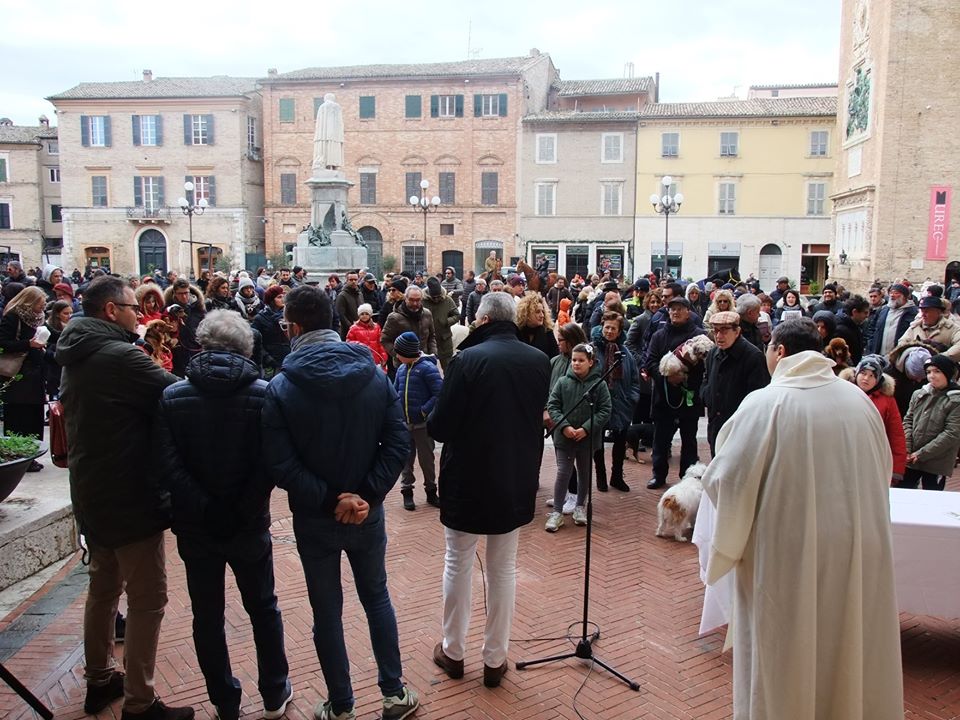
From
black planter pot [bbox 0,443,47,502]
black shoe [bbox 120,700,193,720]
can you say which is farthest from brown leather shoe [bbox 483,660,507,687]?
black planter pot [bbox 0,443,47,502]

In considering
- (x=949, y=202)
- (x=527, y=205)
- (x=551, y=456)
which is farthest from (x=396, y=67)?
(x=551, y=456)

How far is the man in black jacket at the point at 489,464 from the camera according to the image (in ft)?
12.5

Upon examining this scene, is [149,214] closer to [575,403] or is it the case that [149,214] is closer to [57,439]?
[575,403]

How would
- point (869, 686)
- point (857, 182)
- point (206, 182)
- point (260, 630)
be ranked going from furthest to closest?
point (206, 182) < point (857, 182) < point (260, 630) < point (869, 686)

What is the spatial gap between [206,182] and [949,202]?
34.8 metres

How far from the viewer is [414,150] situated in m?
42.2

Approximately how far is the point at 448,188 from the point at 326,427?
3995cm

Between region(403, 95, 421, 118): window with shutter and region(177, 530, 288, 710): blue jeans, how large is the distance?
134ft

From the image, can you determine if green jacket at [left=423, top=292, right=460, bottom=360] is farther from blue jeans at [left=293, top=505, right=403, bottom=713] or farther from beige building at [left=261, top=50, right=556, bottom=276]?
beige building at [left=261, top=50, right=556, bottom=276]

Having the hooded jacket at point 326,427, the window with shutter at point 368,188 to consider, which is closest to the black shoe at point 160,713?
the hooded jacket at point 326,427

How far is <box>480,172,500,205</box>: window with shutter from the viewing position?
41656 mm

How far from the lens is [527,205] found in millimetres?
41562

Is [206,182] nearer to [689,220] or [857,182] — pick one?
[689,220]

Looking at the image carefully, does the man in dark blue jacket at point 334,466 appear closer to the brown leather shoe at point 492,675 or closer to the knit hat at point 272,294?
the brown leather shoe at point 492,675
